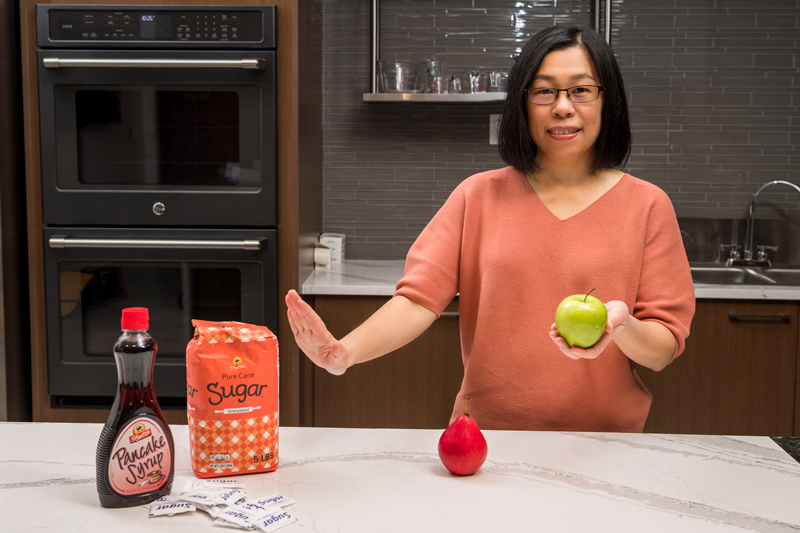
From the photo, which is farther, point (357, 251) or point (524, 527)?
point (357, 251)

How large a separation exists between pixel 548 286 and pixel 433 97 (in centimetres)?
130

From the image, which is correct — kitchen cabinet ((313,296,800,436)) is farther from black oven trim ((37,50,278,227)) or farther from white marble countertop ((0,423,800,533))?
white marble countertop ((0,423,800,533))

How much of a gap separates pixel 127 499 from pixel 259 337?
26 centimetres

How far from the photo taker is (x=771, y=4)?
2.57 meters

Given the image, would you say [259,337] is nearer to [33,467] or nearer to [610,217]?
[33,467]

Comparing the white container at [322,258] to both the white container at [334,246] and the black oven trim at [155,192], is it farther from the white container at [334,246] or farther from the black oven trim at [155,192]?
the black oven trim at [155,192]

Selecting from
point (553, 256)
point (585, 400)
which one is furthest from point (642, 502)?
point (553, 256)

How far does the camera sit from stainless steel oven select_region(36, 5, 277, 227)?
6.63 feet

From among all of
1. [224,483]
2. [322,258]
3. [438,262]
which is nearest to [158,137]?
[322,258]

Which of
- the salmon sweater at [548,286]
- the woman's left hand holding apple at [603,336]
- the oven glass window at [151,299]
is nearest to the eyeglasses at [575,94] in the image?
the salmon sweater at [548,286]

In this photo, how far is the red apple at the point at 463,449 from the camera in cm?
92

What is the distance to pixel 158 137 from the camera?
2.11m

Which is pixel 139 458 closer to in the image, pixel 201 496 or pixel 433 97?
pixel 201 496

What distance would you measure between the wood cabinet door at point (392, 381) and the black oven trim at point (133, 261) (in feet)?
0.68
